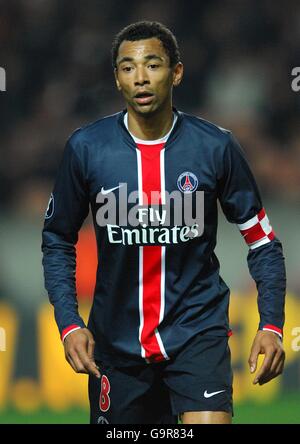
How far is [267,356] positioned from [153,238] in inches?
26.1

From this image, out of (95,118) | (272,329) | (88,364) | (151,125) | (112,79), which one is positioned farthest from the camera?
(112,79)

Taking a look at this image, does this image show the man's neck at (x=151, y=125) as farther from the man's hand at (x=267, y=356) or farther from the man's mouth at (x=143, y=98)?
the man's hand at (x=267, y=356)

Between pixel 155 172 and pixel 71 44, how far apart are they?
15.4 feet

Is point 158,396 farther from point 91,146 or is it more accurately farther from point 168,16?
point 168,16

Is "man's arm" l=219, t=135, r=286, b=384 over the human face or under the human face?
under

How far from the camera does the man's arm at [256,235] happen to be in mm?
4344

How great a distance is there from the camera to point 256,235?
4508 mm

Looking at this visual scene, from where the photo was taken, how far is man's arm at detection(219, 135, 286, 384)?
171 inches

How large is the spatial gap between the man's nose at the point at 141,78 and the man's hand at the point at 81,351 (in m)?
0.97

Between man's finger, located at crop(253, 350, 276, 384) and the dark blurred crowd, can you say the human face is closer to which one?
man's finger, located at crop(253, 350, 276, 384)

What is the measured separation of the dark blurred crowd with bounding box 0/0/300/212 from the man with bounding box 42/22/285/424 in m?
3.56

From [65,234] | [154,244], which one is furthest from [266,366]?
[65,234]

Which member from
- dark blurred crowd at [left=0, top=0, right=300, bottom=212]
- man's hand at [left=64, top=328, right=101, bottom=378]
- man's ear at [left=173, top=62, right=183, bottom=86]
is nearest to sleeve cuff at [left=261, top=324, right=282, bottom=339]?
man's hand at [left=64, top=328, right=101, bottom=378]

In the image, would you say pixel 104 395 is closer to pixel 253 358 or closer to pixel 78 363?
pixel 78 363
